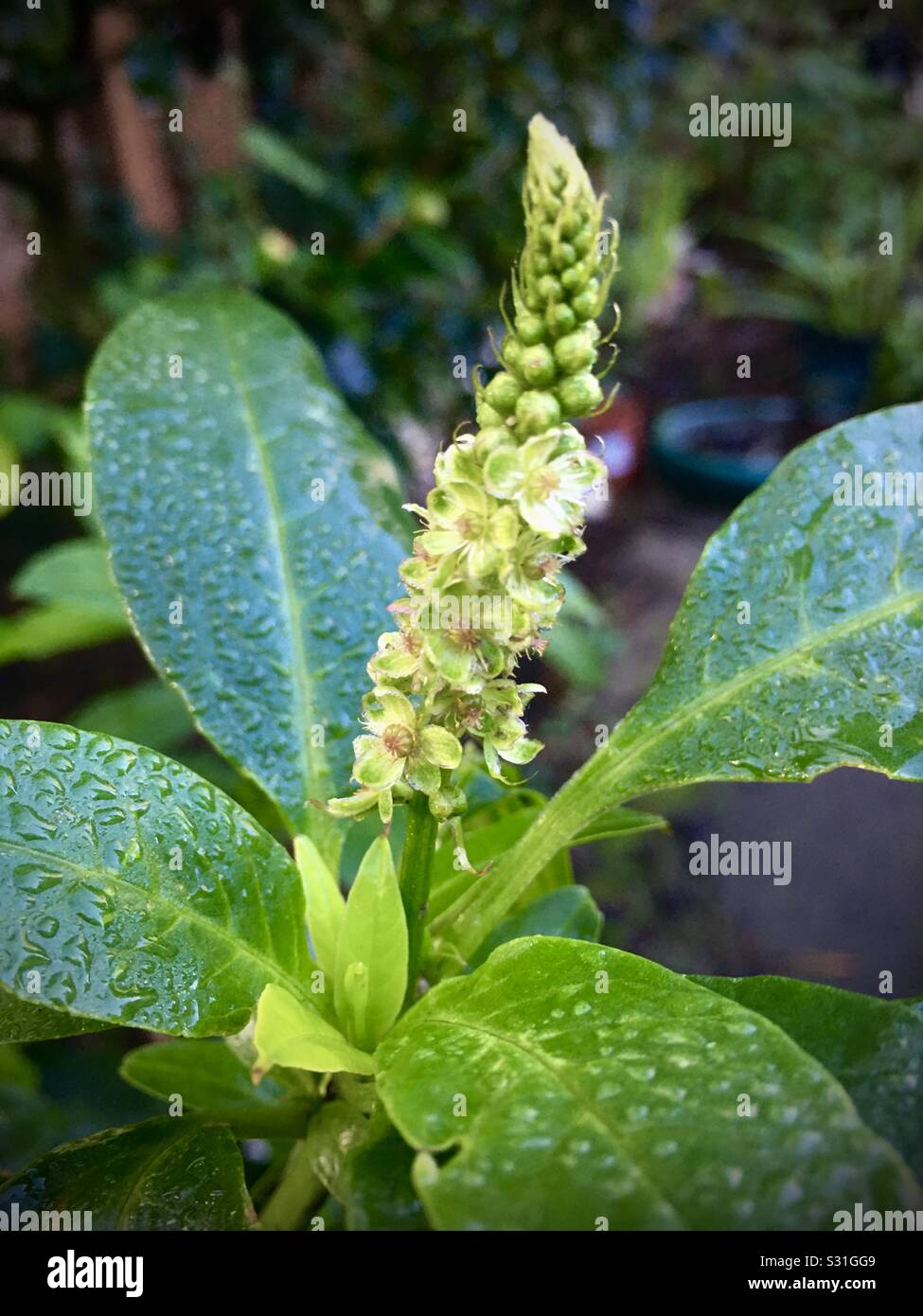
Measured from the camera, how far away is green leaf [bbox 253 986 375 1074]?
518 millimetres

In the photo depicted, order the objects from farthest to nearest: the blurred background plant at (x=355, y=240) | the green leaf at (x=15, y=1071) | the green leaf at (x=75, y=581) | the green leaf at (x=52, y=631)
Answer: the green leaf at (x=52, y=631) < the blurred background plant at (x=355, y=240) < the green leaf at (x=75, y=581) < the green leaf at (x=15, y=1071)

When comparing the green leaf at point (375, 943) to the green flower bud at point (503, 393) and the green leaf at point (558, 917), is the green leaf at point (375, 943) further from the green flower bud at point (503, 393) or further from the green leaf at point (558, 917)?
the green flower bud at point (503, 393)

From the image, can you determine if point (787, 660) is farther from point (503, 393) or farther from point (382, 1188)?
point (382, 1188)

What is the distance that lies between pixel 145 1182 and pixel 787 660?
52 cm

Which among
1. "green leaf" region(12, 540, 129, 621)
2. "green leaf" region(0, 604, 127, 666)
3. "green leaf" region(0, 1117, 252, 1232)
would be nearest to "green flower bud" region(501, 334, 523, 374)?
"green leaf" region(0, 1117, 252, 1232)

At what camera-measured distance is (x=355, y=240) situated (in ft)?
5.26

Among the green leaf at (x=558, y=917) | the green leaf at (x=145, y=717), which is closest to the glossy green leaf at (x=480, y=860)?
the green leaf at (x=558, y=917)

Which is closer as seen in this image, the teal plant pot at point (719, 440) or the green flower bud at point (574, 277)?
the green flower bud at point (574, 277)

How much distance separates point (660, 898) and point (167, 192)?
6.09 feet

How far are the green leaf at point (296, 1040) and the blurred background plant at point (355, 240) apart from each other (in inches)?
28.5

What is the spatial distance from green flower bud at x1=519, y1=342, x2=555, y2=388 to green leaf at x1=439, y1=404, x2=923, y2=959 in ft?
0.88

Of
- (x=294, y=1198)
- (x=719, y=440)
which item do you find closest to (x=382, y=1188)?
(x=294, y=1198)

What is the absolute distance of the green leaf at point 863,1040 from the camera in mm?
517

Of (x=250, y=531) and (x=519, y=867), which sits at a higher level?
(x=250, y=531)
